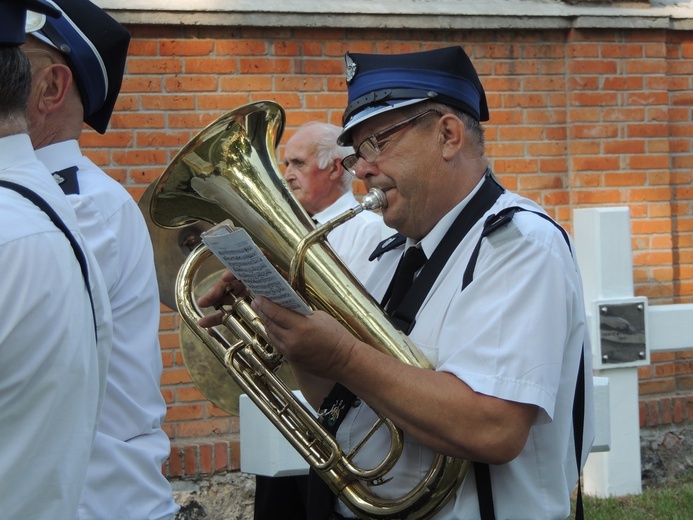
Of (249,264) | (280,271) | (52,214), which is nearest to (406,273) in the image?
(280,271)

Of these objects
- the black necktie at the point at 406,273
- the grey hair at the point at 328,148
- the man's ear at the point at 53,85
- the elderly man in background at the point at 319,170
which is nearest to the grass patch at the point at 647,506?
the elderly man in background at the point at 319,170

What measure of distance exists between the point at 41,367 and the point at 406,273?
1.18m

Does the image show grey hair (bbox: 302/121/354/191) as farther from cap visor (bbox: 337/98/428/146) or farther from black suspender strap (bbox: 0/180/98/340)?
black suspender strap (bbox: 0/180/98/340)

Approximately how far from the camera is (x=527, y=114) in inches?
220

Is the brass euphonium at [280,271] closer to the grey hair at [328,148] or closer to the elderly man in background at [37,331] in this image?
the elderly man in background at [37,331]

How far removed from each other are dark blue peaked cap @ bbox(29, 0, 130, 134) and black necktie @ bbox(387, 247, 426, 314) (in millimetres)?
825

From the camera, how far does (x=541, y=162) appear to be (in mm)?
5594

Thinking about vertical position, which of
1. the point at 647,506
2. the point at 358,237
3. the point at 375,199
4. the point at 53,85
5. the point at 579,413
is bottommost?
the point at 647,506

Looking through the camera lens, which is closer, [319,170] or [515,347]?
[515,347]

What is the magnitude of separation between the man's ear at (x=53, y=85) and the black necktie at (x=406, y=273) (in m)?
0.88

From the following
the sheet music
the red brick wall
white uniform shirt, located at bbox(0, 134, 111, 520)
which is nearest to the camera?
white uniform shirt, located at bbox(0, 134, 111, 520)

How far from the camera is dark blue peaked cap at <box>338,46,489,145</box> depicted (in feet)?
8.09

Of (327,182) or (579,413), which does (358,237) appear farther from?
(579,413)

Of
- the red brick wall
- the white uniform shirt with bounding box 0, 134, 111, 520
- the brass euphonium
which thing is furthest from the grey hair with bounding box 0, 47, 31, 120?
the red brick wall
